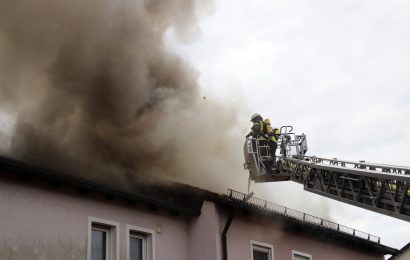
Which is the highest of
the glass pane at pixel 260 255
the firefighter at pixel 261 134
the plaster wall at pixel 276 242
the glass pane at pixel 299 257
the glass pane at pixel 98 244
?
the firefighter at pixel 261 134

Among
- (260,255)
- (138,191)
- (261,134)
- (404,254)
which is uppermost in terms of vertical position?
(261,134)

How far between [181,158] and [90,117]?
9.82 ft

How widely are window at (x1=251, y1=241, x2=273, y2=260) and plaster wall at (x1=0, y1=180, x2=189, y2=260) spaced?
2538 millimetres

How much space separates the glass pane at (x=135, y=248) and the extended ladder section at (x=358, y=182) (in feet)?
13.4

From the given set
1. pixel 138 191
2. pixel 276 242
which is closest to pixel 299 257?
pixel 276 242

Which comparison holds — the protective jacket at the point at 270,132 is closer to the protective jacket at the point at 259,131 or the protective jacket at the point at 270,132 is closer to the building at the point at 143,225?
the protective jacket at the point at 259,131

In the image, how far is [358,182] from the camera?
470 inches

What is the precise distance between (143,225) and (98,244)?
121cm

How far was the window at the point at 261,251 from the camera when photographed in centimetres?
1449

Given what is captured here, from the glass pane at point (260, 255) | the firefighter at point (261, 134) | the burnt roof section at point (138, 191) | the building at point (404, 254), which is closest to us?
the burnt roof section at point (138, 191)

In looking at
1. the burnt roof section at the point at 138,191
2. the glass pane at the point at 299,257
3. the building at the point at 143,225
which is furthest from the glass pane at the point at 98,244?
the glass pane at the point at 299,257

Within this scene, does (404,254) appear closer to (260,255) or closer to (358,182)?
(260,255)

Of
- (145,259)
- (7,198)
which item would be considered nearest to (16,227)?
(7,198)

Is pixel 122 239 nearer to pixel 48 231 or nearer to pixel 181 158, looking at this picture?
pixel 48 231
